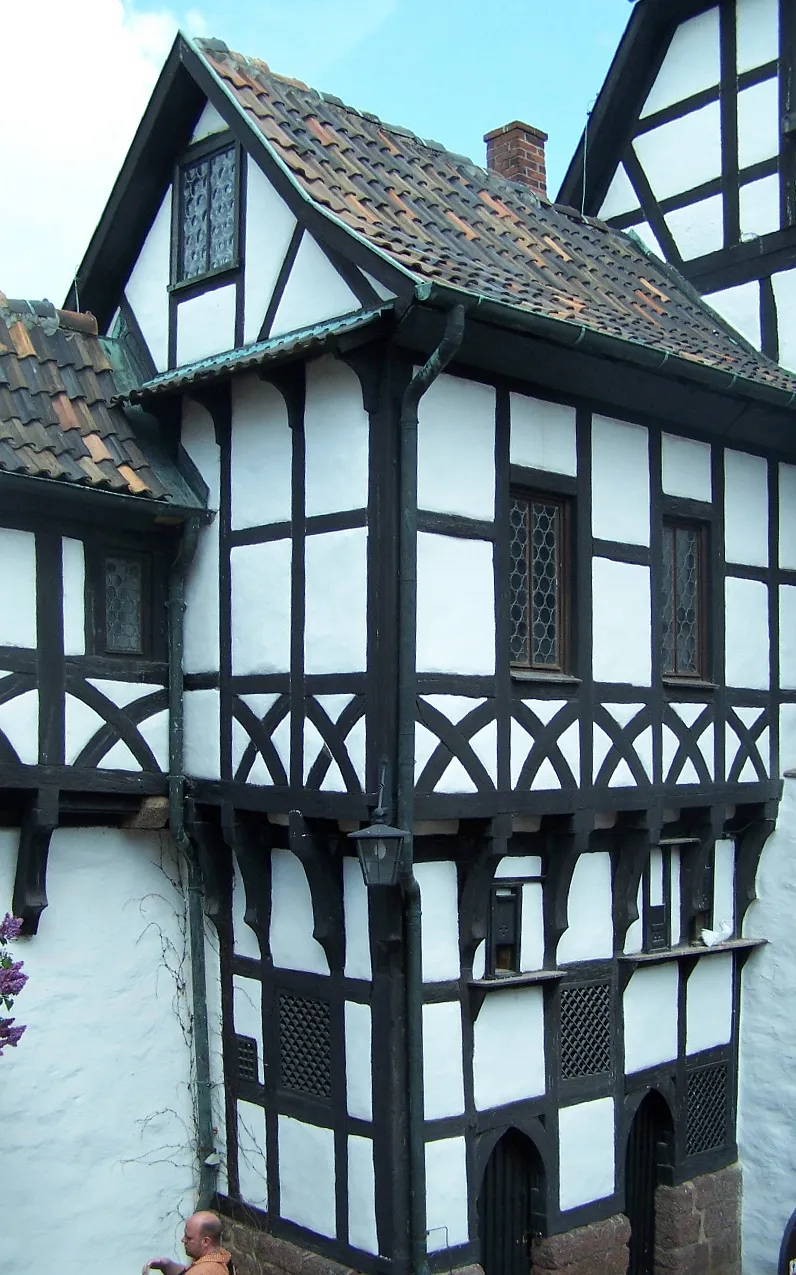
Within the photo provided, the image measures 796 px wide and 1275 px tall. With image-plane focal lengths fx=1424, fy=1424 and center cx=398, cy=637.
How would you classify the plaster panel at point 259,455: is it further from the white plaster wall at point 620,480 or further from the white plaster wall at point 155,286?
the white plaster wall at point 620,480

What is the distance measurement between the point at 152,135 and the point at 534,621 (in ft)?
14.5

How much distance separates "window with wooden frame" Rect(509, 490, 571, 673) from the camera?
9125 millimetres

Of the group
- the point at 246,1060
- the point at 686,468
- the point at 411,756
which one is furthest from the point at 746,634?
the point at 246,1060

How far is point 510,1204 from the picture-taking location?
30.7ft

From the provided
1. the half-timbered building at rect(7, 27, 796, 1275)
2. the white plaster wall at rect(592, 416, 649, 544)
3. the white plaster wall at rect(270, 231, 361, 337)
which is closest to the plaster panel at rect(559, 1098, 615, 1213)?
the half-timbered building at rect(7, 27, 796, 1275)

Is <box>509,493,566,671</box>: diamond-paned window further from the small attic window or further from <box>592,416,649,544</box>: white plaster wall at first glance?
the small attic window

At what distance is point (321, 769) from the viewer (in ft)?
28.2

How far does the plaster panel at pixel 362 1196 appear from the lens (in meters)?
8.56

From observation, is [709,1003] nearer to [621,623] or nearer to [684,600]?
[684,600]

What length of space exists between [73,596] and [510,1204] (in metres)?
4.90

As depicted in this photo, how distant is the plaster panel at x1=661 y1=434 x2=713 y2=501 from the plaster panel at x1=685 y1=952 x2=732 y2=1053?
3466mm

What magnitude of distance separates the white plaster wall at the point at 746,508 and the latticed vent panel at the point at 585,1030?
133 inches

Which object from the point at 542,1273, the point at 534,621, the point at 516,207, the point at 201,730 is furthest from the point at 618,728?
the point at 516,207

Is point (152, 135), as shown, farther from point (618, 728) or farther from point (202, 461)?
point (618, 728)
